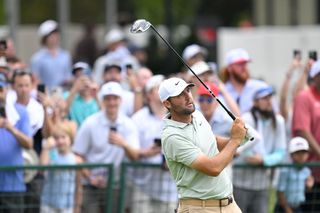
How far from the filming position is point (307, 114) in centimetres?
1298

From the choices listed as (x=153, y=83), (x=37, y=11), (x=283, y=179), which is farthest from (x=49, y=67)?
(x=37, y=11)

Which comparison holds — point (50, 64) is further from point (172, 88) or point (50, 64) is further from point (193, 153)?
point (193, 153)

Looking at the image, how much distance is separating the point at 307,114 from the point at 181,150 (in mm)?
3685

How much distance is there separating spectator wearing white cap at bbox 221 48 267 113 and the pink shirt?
0.52 m

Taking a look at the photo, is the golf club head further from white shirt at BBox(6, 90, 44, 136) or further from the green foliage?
the green foliage

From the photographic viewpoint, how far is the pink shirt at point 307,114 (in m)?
13.0

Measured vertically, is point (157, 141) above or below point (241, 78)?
below

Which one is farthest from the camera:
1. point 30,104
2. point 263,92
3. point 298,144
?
point 263,92

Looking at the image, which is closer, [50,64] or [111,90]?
[111,90]

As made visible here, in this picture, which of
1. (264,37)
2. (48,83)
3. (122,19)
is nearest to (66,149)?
(48,83)

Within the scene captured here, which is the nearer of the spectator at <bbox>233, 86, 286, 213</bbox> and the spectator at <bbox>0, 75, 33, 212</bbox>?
the spectator at <bbox>0, 75, 33, 212</bbox>

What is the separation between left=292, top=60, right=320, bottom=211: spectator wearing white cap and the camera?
12875mm

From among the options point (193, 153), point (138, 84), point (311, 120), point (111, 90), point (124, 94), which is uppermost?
point (138, 84)

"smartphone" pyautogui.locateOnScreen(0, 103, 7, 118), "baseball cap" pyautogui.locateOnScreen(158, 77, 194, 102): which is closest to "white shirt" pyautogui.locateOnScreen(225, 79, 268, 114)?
"smartphone" pyautogui.locateOnScreen(0, 103, 7, 118)
